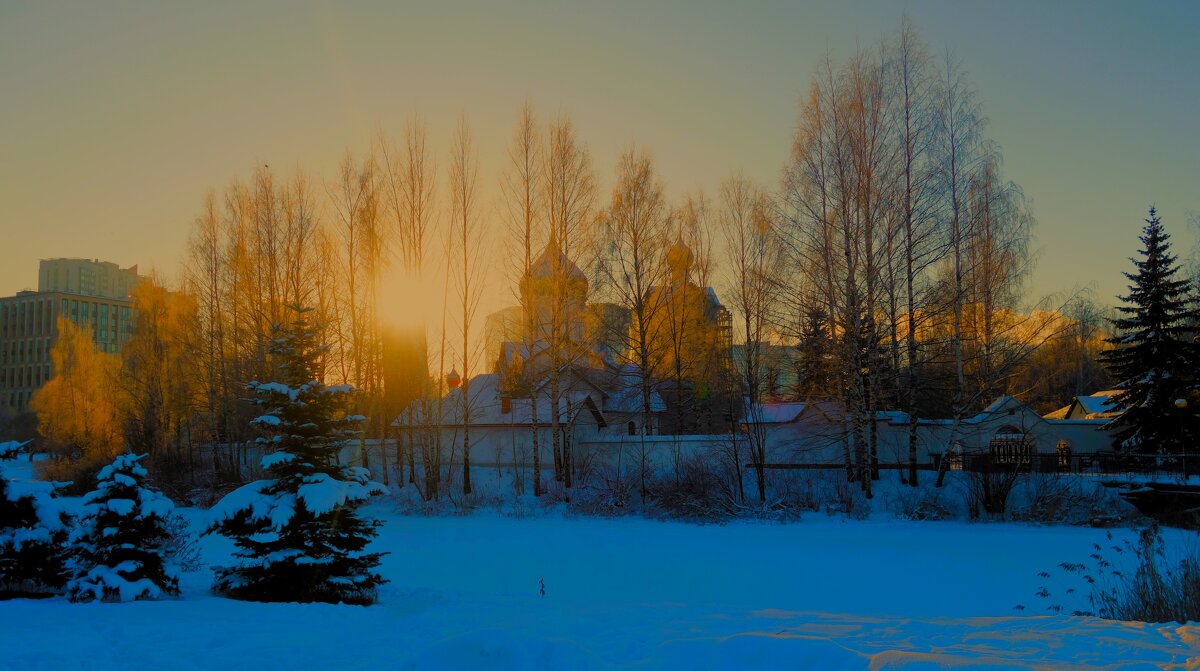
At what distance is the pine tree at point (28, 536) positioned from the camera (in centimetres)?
919

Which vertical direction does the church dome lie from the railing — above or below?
above

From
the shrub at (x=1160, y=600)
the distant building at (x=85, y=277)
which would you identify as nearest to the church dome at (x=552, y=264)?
the shrub at (x=1160, y=600)

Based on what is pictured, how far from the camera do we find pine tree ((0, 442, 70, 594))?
9.19 metres

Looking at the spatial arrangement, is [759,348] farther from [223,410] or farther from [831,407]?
[223,410]

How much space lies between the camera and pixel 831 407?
27.3 m

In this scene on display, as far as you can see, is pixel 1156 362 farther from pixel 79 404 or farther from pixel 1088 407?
pixel 79 404

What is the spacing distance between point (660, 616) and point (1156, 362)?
27761 millimetres

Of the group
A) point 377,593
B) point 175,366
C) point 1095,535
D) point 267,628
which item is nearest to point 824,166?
point 1095,535

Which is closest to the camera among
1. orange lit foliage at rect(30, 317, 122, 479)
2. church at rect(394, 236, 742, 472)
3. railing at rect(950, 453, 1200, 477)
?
railing at rect(950, 453, 1200, 477)

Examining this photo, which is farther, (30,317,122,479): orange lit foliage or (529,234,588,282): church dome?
(30,317,122,479): orange lit foliage

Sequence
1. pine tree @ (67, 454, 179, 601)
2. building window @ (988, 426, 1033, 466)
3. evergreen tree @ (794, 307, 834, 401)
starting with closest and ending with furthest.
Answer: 1. pine tree @ (67, 454, 179, 601)
2. building window @ (988, 426, 1033, 466)
3. evergreen tree @ (794, 307, 834, 401)

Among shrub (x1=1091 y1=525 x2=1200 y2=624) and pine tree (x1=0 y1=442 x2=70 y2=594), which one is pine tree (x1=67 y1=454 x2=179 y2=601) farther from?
shrub (x1=1091 y1=525 x2=1200 y2=624)

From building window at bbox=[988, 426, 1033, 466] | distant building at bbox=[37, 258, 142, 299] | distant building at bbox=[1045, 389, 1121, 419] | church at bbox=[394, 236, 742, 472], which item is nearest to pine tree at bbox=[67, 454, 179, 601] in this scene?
→ church at bbox=[394, 236, 742, 472]

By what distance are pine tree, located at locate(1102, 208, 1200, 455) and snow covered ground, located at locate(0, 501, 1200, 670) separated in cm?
1217
